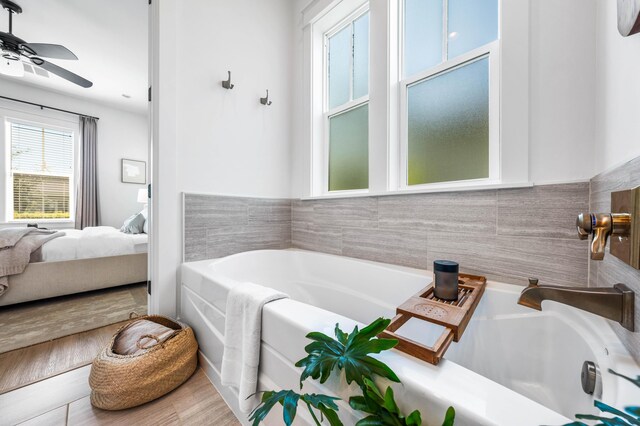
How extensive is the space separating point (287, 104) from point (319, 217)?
1141mm

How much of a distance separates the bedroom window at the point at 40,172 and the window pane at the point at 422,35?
5.70 m

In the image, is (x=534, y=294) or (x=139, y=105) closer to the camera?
(x=534, y=294)

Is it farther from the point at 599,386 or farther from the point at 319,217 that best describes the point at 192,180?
the point at 599,386

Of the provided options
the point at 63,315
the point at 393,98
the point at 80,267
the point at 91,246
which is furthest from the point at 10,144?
the point at 393,98

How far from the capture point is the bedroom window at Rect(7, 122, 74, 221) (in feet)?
12.8

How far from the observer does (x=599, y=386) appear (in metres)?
0.61

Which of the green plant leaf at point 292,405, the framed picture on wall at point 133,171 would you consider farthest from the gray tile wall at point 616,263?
the framed picture on wall at point 133,171

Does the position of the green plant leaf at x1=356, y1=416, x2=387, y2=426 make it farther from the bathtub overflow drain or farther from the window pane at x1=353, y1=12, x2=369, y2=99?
the window pane at x1=353, y1=12, x2=369, y2=99

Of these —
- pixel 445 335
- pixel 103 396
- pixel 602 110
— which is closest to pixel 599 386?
pixel 445 335

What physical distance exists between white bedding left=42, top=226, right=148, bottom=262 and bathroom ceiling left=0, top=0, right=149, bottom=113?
2295 millimetres

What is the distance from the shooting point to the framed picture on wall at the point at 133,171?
4.84 m

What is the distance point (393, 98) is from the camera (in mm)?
1676

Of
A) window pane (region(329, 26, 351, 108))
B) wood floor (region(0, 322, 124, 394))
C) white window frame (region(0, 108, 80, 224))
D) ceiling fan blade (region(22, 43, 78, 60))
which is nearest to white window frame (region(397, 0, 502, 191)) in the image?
window pane (region(329, 26, 351, 108))

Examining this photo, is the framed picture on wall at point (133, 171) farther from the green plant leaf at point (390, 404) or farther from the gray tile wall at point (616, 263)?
the gray tile wall at point (616, 263)
